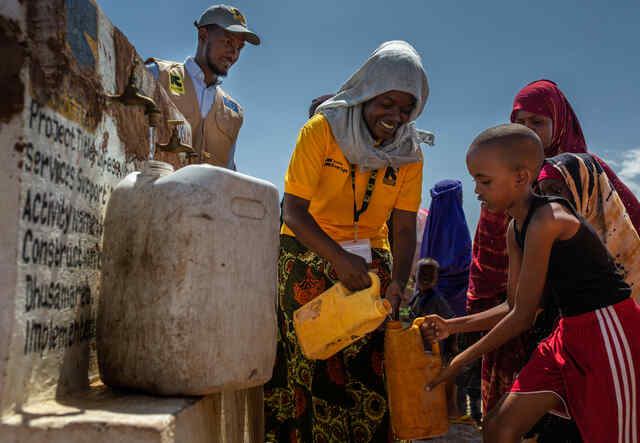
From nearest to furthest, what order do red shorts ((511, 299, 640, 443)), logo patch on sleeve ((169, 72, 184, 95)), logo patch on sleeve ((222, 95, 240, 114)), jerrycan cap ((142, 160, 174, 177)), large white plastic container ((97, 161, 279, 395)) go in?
large white plastic container ((97, 161, 279, 395))
jerrycan cap ((142, 160, 174, 177))
red shorts ((511, 299, 640, 443))
logo patch on sleeve ((169, 72, 184, 95))
logo patch on sleeve ((222, 95, 240, 114))

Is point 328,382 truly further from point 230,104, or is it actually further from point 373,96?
point 230,104

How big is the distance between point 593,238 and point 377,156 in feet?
3.17

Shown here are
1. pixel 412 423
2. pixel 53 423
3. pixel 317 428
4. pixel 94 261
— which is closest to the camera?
pixel 53 423

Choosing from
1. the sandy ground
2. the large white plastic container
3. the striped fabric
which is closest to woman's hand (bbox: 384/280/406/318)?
the striped fabric

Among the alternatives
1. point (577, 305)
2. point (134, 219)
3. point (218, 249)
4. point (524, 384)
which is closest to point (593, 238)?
point (577, 305)

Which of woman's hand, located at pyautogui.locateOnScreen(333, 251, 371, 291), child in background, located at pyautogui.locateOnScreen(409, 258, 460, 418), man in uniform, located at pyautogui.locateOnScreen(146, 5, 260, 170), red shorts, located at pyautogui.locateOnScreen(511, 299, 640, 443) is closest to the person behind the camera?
red shorts, located at pyautogui.locateOnScreen(511, 299, 640, 443)

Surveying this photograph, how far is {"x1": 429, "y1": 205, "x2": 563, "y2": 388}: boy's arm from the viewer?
188 centimetres

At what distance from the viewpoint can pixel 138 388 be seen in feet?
4.48

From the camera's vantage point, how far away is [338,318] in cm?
191

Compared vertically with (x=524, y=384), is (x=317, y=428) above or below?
below

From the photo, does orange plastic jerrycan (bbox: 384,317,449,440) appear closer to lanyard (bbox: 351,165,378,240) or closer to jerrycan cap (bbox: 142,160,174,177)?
lanyard (bbox: 351,165,378,240)

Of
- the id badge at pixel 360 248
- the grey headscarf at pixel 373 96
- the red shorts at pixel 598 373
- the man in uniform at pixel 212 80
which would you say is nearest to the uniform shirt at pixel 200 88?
the man in uniform at pixel 212 80

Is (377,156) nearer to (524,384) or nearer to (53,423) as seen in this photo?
(524,384)

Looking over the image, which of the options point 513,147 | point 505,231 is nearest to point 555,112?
point 505,231
